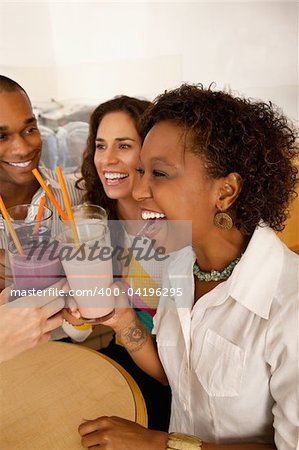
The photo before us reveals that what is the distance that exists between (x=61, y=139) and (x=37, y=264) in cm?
228

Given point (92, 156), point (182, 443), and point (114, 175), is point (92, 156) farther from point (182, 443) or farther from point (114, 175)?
point (182, 443)

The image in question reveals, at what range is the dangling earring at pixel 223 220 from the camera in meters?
1.11

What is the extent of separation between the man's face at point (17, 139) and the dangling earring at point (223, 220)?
1.15m

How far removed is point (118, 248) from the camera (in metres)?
1.99

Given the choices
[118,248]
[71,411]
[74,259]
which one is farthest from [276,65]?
[71,411]

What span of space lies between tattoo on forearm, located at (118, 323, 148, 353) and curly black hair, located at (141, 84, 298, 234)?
1.61 feet

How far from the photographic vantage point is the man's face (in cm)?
187

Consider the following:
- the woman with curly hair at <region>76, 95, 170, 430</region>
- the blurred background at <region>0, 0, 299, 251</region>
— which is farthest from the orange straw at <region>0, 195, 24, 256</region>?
the blurred background at <region>0, 0, 299, 251</region>

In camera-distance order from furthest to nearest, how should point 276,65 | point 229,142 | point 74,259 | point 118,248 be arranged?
point 276,65 → point 118,248 → point 74,259 → point 229,142

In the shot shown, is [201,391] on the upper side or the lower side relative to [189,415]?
upper

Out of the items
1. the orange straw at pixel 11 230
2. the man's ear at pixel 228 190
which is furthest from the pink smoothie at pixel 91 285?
the man's ear at pixel 228 190

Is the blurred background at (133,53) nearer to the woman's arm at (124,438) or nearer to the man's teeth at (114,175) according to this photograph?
the man's teeth at (114,175)

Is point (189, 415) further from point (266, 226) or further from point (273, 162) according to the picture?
point (273, 162)

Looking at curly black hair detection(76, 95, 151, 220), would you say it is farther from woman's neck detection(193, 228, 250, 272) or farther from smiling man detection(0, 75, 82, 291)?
woman's neck detection(193, 228, 250, 272)
